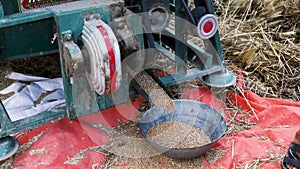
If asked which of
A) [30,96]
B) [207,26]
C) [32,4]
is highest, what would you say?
[32,4]

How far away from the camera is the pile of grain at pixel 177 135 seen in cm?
227

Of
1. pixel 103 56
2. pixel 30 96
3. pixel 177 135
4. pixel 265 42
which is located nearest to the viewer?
pixel 103 56

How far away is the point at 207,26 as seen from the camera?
2.55 m

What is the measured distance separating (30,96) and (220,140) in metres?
1.17

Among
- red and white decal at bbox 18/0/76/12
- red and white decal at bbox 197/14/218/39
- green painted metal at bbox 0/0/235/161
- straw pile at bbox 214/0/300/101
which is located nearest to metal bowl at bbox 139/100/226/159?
green painted metal at bbox 0/0/235/161

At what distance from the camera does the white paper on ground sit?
8.03ft

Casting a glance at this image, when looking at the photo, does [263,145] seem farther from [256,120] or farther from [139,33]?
[139,33]

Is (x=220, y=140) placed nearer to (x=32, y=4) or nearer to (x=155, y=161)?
(x=155, y=161)

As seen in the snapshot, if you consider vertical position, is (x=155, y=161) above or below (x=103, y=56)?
below

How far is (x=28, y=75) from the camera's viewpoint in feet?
9.64

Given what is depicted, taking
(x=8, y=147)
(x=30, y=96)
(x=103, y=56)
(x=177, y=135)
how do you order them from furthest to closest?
(x=30, y=96) → (x=177, y=135) → (x=8, y=147) → (x=103, y=56)

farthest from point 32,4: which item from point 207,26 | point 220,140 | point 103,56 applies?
point 220,140

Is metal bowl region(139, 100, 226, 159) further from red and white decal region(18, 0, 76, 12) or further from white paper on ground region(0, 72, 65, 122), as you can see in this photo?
red and white decal region(18, 0, 76, 12)

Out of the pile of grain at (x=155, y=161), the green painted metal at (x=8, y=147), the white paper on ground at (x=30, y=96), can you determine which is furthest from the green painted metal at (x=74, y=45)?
the pile of grain at (x=155, y=161)
